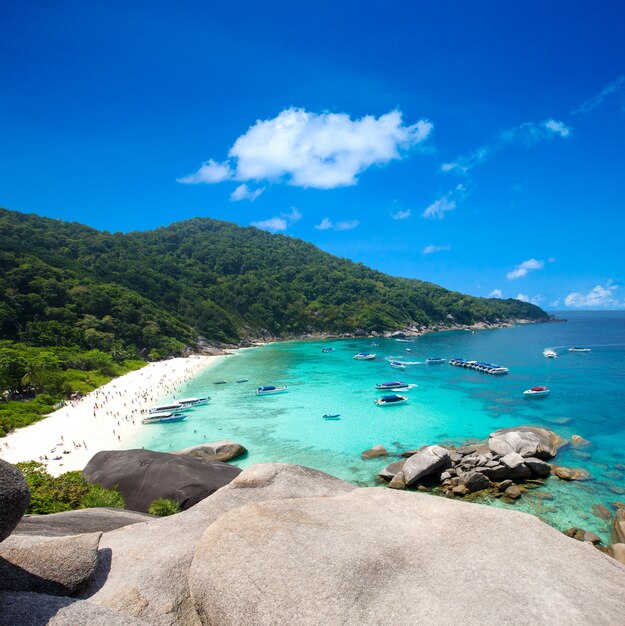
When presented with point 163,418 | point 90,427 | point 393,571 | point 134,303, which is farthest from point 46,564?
point 134,303

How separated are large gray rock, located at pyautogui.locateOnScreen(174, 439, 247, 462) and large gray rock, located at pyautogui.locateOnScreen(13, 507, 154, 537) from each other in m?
17.2

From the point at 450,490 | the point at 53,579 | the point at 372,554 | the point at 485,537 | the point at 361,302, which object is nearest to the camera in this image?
the point at 53,579

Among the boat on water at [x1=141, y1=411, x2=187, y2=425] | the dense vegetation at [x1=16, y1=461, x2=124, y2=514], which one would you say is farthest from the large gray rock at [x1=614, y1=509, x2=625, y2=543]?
the boat on water at [x1=141, y1=411, x2=187, y2=425]

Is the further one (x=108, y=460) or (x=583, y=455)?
(x=583, y=455)

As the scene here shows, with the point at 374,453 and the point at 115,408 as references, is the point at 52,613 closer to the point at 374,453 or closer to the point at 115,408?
the point at 374,453

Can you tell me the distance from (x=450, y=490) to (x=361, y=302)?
15121 centimetres

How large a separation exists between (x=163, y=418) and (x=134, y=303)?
6661 cm

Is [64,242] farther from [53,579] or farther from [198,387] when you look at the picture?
[53,579]

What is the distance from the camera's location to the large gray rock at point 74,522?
33.2 ft

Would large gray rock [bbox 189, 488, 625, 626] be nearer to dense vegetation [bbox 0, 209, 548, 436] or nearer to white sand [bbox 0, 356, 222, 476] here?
white sand [bbox 0, 356, 222, 476]

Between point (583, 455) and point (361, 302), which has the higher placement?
point (361, 302)

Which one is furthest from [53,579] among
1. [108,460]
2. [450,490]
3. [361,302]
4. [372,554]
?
[361,302]

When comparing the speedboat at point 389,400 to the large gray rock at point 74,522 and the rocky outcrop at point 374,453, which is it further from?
the large gray rock at point 74,522

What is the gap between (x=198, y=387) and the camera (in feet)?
207
